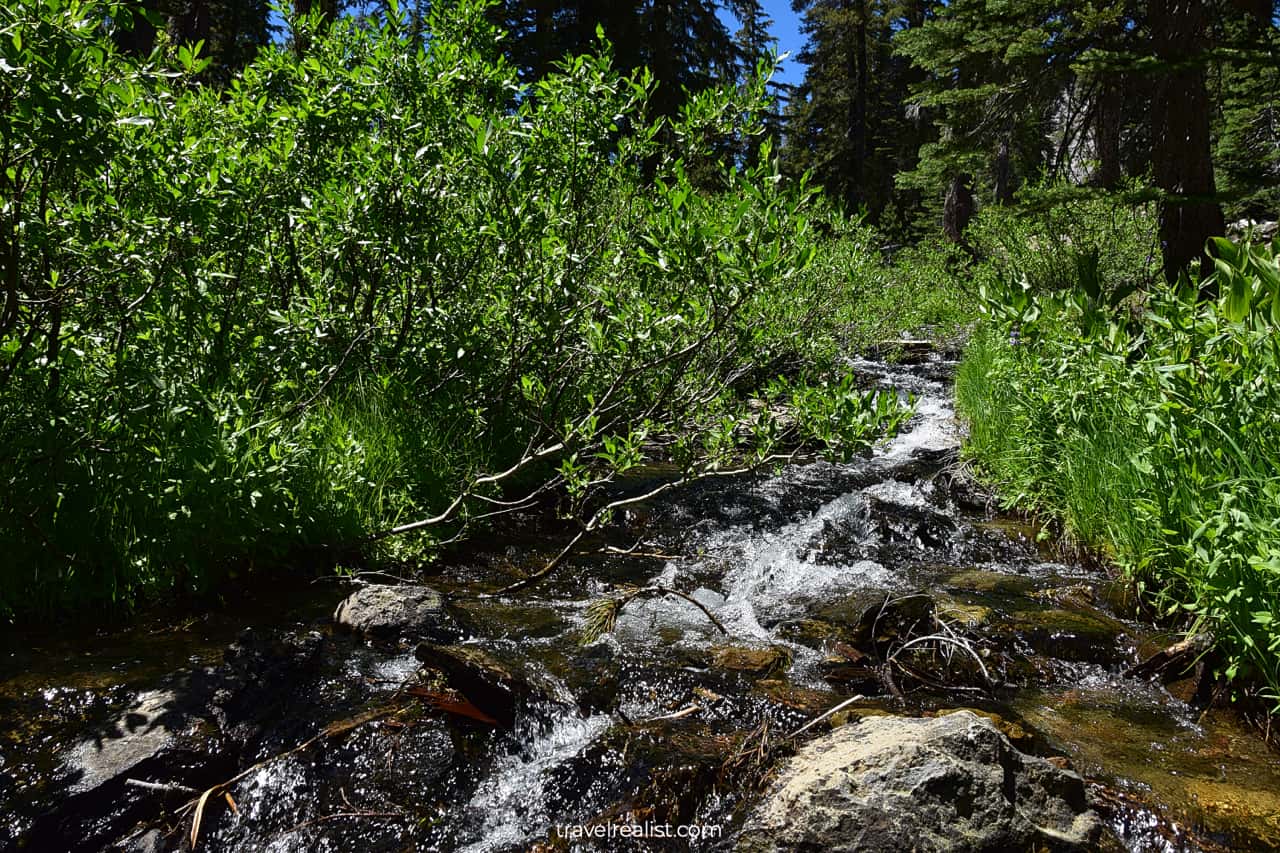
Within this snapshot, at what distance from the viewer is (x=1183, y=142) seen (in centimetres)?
802

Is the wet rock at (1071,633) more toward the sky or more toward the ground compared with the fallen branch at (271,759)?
more toward the ground

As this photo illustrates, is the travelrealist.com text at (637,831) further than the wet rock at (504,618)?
No

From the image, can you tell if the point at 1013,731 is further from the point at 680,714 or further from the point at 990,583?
the point at 990,583

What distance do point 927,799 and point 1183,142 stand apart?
8.93 metres

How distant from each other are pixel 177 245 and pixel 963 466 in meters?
6.89

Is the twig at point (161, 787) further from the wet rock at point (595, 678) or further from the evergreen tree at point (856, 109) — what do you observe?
the evergreen tree at point (856, 109)

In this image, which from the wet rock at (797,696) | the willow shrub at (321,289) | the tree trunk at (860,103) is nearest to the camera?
the wet rock at (797,696)

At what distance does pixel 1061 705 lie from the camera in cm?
337

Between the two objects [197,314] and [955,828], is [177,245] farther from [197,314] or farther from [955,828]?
[955,828]

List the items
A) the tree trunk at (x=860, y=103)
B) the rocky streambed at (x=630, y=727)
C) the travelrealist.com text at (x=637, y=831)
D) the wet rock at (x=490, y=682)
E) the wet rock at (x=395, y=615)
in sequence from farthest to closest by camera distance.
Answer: the tree trunk at (x=860, y=103)
the wet rock at (x=395, y=615)
the wet rock at (x=490, y=682)
the travelrealist.com text at (x=637, y=831)
the rocky streambed at (x=630, y=727)

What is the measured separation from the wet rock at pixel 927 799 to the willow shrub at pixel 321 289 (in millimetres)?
2142

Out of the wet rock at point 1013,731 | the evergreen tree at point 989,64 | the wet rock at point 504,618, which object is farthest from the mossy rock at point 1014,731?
the evergreen tree at point 989,64

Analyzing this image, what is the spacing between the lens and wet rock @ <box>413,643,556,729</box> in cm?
313

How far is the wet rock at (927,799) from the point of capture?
2113 mm
